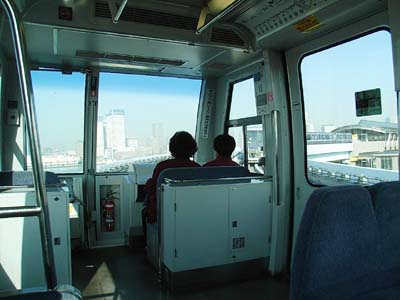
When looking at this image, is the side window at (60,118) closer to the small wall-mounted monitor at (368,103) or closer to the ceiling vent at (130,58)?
the ceiling vent at (130,58)

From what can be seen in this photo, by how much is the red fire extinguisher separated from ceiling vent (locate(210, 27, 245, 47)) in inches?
97.5

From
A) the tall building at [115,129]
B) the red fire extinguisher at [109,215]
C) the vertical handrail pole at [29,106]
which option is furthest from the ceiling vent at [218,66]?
the vertical handrail pole at [29,106]

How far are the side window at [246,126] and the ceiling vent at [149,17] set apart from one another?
1.47 metres

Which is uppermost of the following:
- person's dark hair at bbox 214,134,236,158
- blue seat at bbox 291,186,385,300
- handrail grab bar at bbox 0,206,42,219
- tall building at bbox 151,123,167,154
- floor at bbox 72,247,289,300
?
tall building at bbox 151,123,167,154

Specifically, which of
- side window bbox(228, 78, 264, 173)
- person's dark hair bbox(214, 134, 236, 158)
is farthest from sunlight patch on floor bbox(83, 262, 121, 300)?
side window bbox(228, 78, 264, 173)

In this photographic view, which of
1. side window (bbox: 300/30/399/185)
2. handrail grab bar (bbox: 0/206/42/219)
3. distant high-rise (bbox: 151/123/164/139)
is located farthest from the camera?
distant high-rise (bbox: 151/123/164/139)

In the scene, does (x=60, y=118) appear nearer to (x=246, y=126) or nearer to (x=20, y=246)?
(x=246, y=126)

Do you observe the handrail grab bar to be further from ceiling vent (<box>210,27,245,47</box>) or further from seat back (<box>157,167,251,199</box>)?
ceiling vent (<box>210,27,245,47</box>)

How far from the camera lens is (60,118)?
14.7 feet

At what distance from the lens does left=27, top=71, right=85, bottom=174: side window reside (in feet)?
Result: 14.3

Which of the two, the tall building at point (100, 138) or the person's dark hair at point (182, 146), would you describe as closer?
the person's dark hair at point (182, 146)

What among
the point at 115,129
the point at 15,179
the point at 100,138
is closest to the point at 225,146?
the point at 115,129

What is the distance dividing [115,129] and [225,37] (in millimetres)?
2097

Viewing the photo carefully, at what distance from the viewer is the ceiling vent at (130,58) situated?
3.78m
